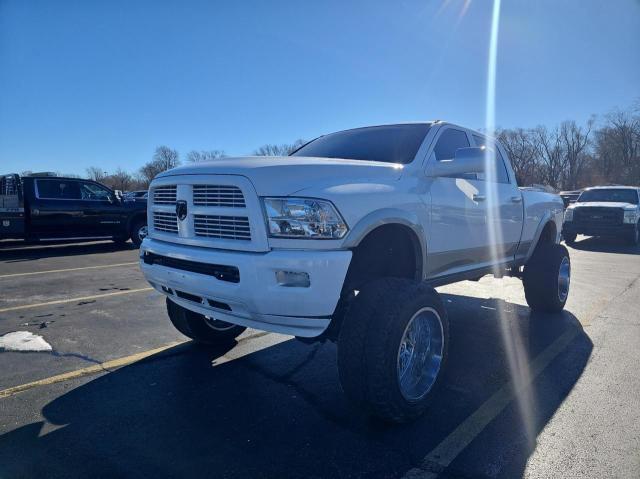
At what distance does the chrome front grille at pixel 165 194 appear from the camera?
10.4 ft

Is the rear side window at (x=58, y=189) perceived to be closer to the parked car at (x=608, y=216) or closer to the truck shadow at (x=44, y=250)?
the truck shadow at (x=44, y=250)

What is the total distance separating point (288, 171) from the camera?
268 centimetres

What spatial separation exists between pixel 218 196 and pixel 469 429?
212 centimetres

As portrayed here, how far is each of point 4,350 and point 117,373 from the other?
1.30 meters

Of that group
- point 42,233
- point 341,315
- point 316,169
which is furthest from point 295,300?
point 42,233

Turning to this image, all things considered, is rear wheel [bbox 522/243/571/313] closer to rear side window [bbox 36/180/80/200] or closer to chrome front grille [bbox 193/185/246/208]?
chrome front grille [bbox 193/185/246/208]

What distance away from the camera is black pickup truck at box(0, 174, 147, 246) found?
10.5m

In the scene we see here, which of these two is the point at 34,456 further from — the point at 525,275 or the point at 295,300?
the point at 525,275

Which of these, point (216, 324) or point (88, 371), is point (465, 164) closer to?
point (216, 324)

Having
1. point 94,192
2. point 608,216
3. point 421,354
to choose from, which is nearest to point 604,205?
point 608,216

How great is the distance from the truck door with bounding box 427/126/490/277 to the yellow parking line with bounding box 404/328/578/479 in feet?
3.26

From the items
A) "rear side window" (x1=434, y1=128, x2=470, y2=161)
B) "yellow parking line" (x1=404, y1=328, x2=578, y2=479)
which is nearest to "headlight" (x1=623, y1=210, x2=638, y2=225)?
"rear side window" (x1=434, y1=128, x2=470, y2=161)

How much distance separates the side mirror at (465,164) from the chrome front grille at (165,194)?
6.37ft

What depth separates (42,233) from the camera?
10.9 metres
